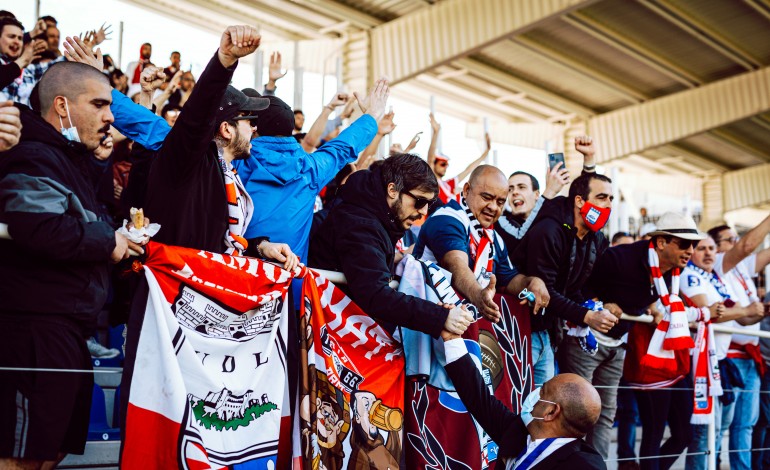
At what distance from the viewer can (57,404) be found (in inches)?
117

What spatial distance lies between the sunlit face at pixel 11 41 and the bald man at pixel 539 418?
388cm

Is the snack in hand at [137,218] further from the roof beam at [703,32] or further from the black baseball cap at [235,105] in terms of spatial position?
the roof beam at [703,32]

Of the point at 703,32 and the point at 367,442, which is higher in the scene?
the point at 703,32

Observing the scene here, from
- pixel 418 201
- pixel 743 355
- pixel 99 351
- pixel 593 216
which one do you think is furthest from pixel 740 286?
pixel 99 351

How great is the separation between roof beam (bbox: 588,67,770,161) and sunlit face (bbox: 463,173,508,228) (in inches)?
597

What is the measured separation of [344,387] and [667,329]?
2.83 m

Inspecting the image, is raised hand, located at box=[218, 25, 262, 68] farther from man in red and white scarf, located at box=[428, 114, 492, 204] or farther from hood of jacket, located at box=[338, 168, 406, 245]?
man in red and white scarf, located at box=[428, 114, 492, 204]

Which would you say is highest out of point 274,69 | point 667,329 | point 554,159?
point 274,69

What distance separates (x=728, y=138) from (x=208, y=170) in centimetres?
2270

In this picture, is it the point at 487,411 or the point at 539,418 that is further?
the point at 487,411

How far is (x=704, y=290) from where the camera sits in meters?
6.60

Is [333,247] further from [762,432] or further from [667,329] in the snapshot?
[762,432]

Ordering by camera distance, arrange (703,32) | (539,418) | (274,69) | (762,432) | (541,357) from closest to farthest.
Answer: (539,418) < (541,357) < (274,69) < (762,432) < (703,32)

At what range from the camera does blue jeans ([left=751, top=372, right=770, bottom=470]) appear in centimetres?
716
